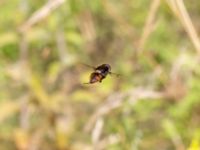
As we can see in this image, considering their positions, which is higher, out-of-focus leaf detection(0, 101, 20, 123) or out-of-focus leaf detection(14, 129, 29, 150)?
out-of-focus leaf detection(0, 101, 20, 123)

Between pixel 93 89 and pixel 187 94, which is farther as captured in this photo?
pixel 93 89

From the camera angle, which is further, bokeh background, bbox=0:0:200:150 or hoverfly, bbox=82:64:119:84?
bokeh background, bbox=0:0:200:150

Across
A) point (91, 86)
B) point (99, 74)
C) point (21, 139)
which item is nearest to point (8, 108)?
point (21, 139)

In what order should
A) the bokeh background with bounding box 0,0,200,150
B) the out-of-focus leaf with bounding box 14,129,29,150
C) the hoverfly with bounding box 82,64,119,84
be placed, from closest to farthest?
the hoverfly with bounding box 82,64,119,84
the bokeh background with bounding box 0,0,200,150
the out-of-focus leaf with bounding box 14,129,29,150

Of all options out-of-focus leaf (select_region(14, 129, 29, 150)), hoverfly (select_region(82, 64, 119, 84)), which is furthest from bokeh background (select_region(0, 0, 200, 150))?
hoverfly (select_region(82, 64, 119, 84))

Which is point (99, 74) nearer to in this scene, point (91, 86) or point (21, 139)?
point (21, 139)

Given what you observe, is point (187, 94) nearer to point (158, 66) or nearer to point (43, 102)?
point (158, 66)

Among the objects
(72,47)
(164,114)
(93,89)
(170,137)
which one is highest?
(72,47)

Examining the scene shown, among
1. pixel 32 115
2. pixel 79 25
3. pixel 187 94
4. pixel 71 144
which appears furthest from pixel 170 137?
pixel 79 25

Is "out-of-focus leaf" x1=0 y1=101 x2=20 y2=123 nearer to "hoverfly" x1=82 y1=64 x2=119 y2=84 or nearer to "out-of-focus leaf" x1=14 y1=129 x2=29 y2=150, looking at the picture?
"out-of-focus leaf" x1=14 y1=129 x2=29 y2=150
